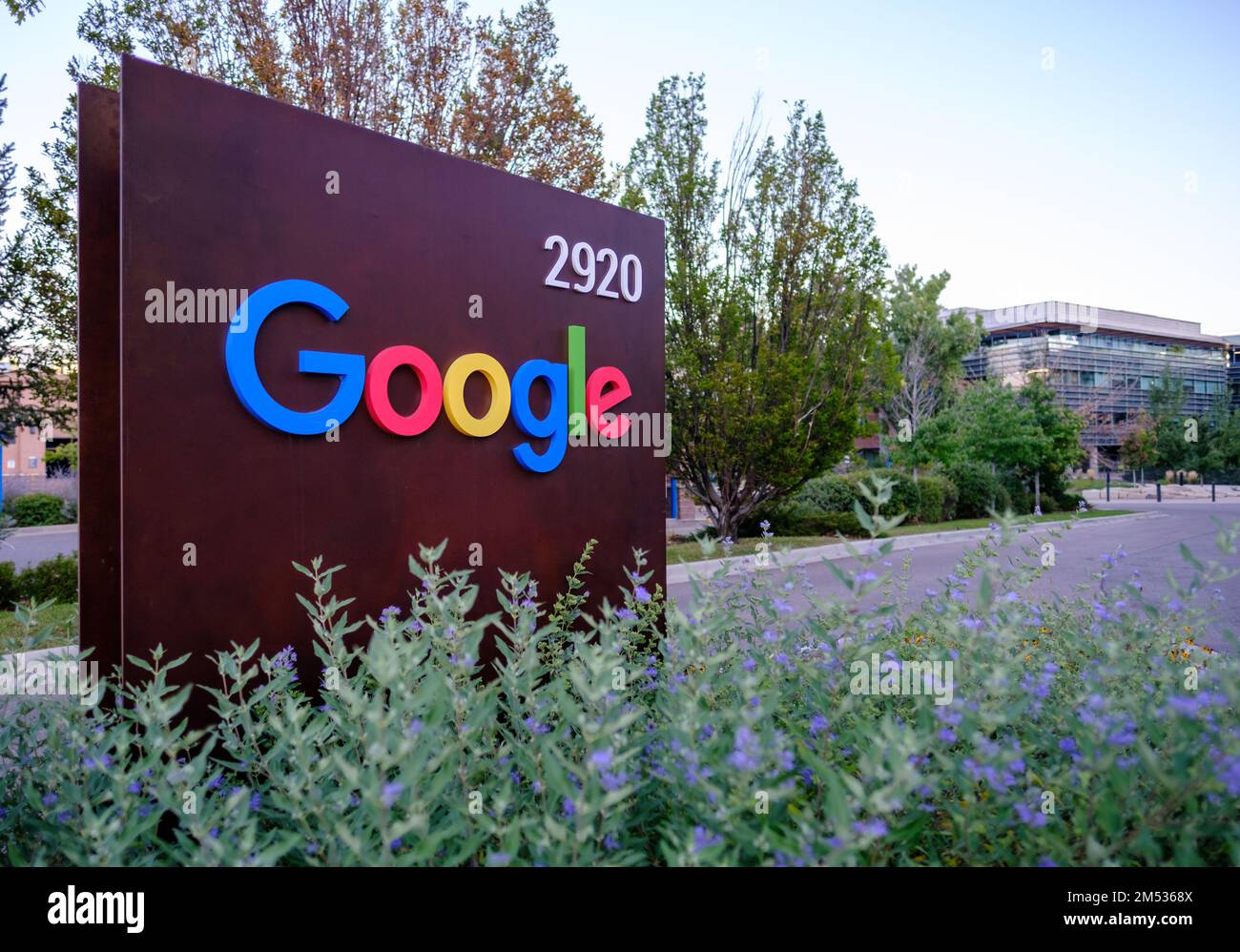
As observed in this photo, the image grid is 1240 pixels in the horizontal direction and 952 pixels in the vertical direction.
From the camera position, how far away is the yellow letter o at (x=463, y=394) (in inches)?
177

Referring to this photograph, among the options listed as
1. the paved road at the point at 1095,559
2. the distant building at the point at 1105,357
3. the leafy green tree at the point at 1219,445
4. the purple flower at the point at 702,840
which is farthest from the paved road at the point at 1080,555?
the distant building at the point at 1105,357

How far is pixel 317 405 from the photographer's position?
Result: 394 centimetres

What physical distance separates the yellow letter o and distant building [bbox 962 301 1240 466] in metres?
41.8

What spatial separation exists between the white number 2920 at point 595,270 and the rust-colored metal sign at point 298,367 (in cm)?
3

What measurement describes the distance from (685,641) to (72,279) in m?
11.8

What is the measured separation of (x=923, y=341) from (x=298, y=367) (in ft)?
126

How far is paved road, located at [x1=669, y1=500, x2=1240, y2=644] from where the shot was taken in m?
9.42

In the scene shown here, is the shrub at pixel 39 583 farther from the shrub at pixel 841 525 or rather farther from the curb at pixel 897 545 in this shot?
the shrub at pixel 841 525

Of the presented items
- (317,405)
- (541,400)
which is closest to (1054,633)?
(541,400)

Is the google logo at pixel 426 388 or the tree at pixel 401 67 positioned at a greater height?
the tree at pixel 401 67

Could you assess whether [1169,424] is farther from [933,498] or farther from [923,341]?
[933,498]

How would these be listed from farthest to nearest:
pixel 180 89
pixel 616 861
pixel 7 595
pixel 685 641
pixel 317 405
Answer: pixel 7 595 → pixel 317 405 → pixel 180 89 → pixel 685 641 → pixel 616 861

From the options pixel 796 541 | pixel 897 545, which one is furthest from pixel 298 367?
pixel 897 545
